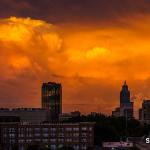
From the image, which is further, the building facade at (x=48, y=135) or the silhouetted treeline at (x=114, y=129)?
the silhouetted treeline at (x=114, y=129)

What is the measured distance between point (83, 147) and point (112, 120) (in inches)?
1539

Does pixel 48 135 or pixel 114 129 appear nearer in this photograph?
pixel 48 135

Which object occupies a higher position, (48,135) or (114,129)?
(114,129)

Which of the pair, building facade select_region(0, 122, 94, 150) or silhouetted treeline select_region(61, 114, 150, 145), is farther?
silhouetted treeline select_region(61, 114, 150, 145)

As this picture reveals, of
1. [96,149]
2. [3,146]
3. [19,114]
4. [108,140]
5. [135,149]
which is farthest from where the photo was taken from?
[19,114]

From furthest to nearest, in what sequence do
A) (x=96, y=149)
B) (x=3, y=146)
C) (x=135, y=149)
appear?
(x=3, y=146) < (x=96, y=149) < (x=135, y=149)

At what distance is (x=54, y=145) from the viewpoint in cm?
13112

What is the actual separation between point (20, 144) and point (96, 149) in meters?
19.5

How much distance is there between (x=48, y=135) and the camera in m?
133

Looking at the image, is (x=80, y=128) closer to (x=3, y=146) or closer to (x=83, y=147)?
(x=83, y=147)

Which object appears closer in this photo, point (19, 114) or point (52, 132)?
point (52, 132)

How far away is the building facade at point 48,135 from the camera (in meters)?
131

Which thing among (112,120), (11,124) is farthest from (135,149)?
(112,120)

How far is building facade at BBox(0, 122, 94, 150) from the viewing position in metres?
131
